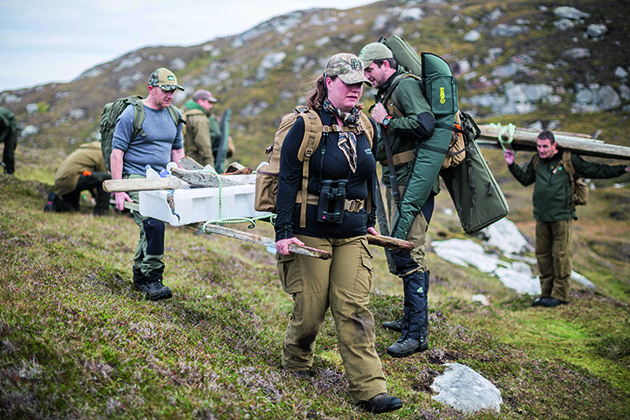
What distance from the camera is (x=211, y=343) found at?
16.8 feet

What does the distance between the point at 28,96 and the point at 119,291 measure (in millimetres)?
75873

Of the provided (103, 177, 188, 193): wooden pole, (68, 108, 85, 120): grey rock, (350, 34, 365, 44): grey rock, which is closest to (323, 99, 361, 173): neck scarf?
(103, 177, 188, 193): wooden pole

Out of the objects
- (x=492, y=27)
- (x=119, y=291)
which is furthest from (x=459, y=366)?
(x=492, y=27)

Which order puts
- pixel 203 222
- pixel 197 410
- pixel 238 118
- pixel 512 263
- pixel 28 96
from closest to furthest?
1. pixel 197 410
2. pixel 203 222
3. pixel 512 263
4. pixel 238 118
5. pixel 28 96

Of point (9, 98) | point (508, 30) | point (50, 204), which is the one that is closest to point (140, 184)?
point (50, 204)

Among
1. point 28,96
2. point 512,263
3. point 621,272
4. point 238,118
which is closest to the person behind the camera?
point 512,263

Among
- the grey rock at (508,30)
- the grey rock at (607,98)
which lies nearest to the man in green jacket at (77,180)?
the grey rock at (607,98)

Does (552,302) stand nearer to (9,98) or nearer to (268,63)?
(268,63)

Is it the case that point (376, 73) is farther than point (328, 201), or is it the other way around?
point (376, 73)

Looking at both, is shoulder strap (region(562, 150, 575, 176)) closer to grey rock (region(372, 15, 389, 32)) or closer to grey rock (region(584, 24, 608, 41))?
grey rock (region(584, 24, 608, 41))

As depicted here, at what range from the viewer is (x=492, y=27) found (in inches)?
2370

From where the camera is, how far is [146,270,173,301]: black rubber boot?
6.25 m

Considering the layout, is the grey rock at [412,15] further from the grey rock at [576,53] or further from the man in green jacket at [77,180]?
the man in green jacket at [77,180]

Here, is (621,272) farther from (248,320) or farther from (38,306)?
(38,306)
